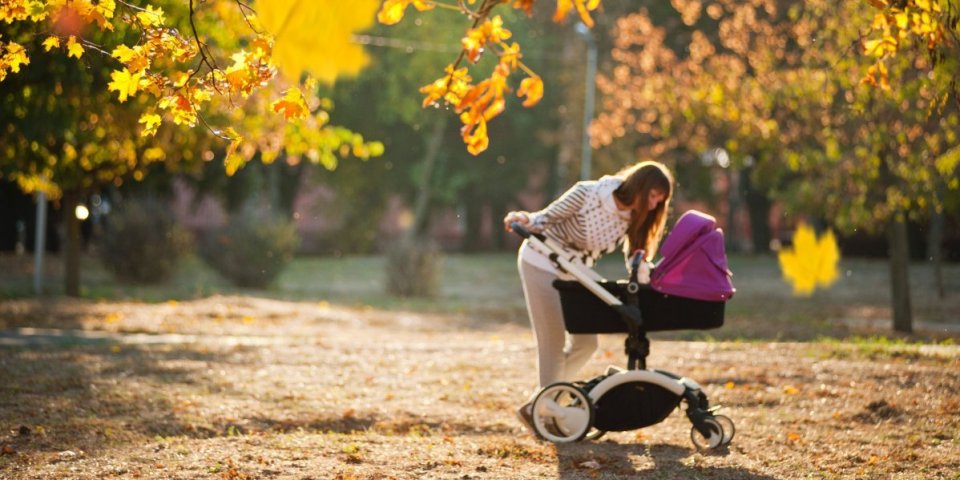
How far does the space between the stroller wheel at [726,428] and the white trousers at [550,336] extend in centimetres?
84

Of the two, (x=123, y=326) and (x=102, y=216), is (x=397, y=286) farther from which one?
(x=102, y=216)

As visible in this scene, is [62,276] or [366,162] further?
[366,162]

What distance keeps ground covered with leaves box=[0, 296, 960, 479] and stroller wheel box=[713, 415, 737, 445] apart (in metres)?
0.10

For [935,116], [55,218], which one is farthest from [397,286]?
[55,218]

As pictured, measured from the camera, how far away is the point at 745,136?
17.1m

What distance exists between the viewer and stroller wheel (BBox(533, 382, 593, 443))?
279 inches

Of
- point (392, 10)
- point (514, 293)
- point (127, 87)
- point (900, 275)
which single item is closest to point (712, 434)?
point (392, 10)

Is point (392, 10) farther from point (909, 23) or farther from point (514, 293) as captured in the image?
point (514, 293)

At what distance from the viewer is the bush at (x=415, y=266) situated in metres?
25.3

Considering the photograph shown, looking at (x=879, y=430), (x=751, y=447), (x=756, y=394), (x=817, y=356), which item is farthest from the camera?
(x=817, y=356)

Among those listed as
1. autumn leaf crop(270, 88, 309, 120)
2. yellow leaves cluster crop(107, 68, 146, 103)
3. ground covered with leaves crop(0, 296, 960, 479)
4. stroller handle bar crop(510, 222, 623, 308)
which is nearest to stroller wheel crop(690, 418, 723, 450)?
ground covered with leaves crop(0, 296, 960, 479)

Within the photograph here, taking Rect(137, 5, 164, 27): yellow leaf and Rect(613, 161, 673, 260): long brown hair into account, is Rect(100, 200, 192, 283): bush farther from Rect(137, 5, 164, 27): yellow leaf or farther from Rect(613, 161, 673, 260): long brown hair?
Rect(137, 5, 164, 27): yellow leaf

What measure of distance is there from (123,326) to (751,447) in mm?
10986

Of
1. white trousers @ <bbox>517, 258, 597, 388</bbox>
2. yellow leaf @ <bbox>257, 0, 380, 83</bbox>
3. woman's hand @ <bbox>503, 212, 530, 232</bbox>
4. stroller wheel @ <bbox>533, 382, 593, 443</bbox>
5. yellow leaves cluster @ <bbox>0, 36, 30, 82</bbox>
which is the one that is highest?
yellow leaf @ <bbox>257, 0, 380, 83</bbox>
